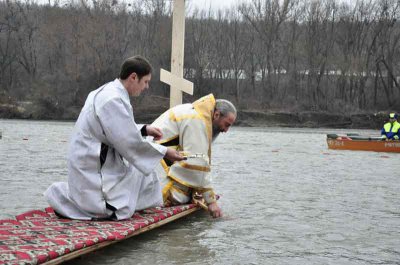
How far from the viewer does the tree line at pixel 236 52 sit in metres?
57.8

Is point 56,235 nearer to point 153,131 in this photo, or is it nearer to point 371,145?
point 153,131

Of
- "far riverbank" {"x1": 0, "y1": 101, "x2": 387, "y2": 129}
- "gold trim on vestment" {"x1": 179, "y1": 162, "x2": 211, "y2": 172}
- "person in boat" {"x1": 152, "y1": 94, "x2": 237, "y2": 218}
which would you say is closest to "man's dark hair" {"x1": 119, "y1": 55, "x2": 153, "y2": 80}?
"person in boat" {"x1": 152, "y1": 94, "x2": 237, "y2": 218}

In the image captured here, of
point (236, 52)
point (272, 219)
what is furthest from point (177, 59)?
point (236, 52)

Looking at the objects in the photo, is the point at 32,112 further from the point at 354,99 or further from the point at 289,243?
the point at 289,243

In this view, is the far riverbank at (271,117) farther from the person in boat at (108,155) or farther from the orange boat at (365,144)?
the person in boat at (108,155)

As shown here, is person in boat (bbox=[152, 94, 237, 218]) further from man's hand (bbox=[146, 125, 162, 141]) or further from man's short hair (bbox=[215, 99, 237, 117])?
man's hand (bbox=[146, 125, 162, 141])

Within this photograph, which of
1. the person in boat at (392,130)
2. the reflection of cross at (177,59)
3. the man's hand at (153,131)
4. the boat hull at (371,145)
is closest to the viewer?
the man's hand at (153,131)

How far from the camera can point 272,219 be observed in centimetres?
761

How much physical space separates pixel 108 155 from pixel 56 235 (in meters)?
1.00

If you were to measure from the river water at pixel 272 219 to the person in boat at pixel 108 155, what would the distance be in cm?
44

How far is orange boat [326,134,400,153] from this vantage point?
2303cm

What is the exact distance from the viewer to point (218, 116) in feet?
21.5

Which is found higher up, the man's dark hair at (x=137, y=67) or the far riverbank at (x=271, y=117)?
the man's dark hair at (x=137, y=67)

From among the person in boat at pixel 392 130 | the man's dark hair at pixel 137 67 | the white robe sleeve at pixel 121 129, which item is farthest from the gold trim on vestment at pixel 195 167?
the person in boat at pixel 392 130
